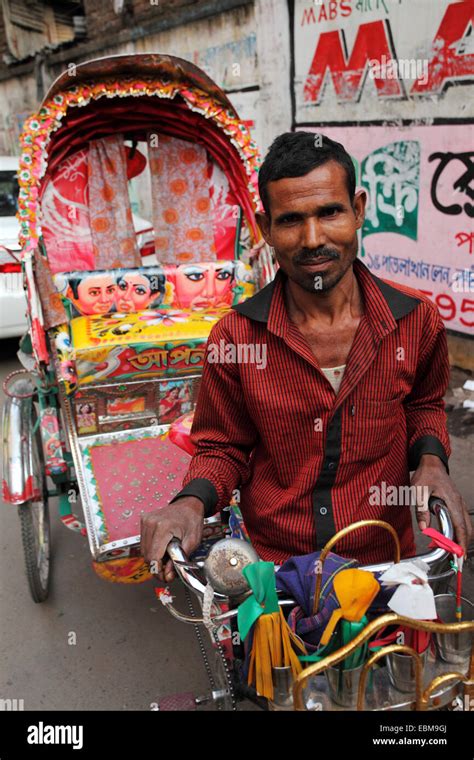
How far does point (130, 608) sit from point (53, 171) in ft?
7.71

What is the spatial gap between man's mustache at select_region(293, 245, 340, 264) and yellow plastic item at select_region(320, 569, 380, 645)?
692mm

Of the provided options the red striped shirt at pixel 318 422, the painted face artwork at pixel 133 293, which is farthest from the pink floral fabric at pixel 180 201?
the red striped shirt at pixel 318 422

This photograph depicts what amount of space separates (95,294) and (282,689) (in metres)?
2.66

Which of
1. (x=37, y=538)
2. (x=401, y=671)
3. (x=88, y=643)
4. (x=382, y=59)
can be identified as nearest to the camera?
(x=401, y=671)

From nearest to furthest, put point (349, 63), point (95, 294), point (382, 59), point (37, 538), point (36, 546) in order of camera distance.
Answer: point (36, 546) < point (37, 538) < point (95, 294) < point (382, 59) < point (349, 63)

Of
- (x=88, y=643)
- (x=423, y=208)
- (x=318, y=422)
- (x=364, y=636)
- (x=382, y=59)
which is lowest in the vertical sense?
(x=88, y=643)

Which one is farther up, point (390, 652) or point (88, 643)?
point (390, 652)

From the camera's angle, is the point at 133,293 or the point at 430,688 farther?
the point at 133,293

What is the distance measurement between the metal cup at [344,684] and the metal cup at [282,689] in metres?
0.07

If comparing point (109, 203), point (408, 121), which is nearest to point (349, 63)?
point (408, 121)

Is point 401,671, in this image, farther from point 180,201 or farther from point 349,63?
point 349,63

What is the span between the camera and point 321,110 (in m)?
5.99

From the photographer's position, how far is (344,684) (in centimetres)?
116
